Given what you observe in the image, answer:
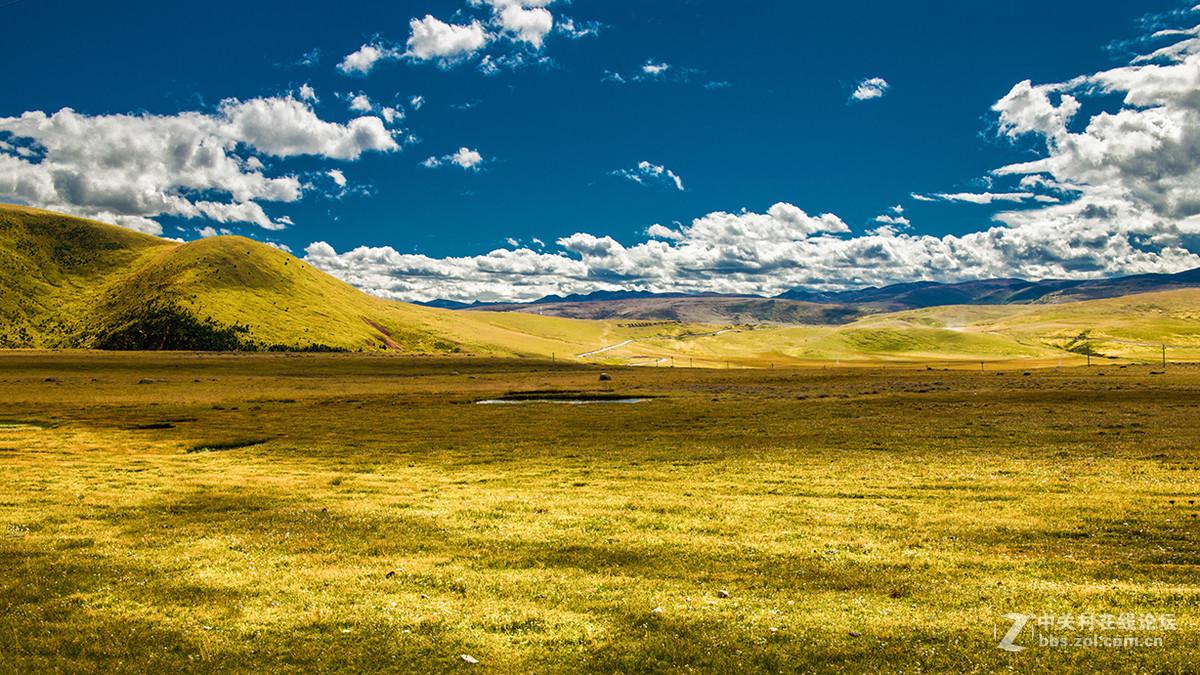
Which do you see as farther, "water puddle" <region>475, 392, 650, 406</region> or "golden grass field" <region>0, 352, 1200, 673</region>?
"water puddle" <region>475, 392, 650, 406</region>

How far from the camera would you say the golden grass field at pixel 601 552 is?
15031 millimetres

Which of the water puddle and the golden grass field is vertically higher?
the golden grass field

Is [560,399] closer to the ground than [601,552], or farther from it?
closer to the ground

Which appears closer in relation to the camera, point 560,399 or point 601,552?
point 601,552

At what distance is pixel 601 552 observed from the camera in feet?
74.7

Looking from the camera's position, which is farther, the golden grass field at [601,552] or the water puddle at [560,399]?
the water puddle at [560,399]

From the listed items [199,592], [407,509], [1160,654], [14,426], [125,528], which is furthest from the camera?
[14,426]

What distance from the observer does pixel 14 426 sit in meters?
70.9

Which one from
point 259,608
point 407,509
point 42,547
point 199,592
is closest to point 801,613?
point 259,608

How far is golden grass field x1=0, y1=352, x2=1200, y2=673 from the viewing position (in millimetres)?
15031

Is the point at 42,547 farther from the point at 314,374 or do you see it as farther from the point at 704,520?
the point at 314,374

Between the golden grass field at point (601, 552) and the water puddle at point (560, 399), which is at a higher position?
the golden grass field at point (601, 552)

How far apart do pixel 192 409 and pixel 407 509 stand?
7961cm

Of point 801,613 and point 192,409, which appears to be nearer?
point 801,613
